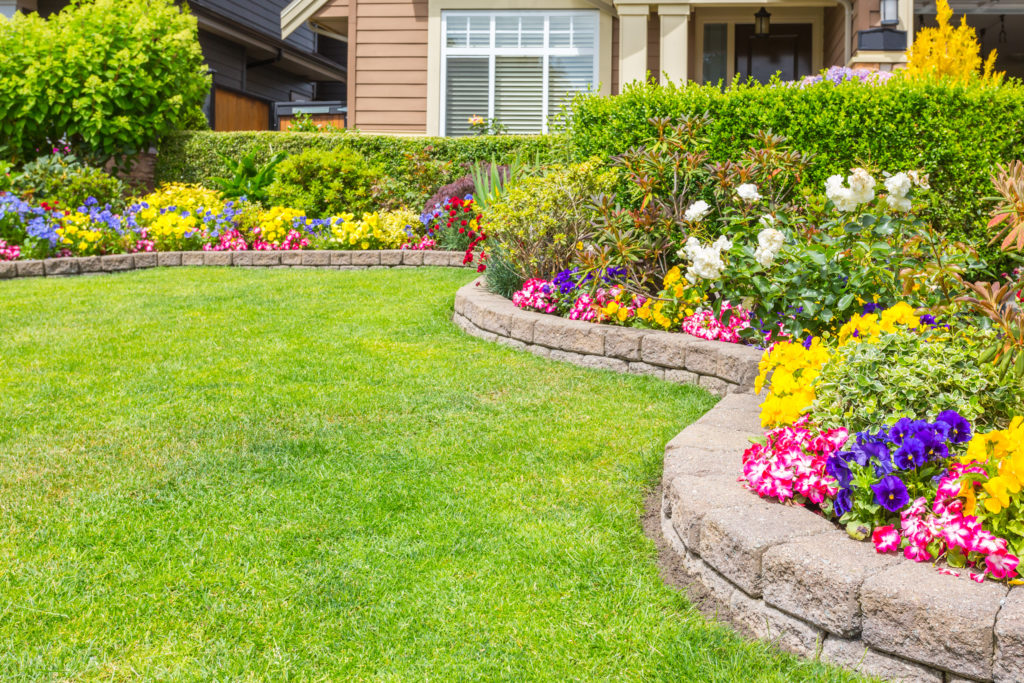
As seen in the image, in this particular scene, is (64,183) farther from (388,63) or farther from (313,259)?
(388,63)

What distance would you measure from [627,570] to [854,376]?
98 centimetres

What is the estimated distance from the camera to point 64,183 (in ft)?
33.6

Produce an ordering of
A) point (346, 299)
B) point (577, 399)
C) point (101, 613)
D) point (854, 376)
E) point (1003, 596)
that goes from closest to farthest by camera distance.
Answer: point (1003, 596)
point (101, 613)
point (854, 376)
point (577, 399)
point (346, 299)

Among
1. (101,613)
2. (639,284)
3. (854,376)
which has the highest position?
(639,284)

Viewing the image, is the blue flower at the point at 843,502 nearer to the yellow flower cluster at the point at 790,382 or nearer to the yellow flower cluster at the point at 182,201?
the yellow flower cluster at the point at 790,382

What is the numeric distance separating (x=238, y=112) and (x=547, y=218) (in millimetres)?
14343

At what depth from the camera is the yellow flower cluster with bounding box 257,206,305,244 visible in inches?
388

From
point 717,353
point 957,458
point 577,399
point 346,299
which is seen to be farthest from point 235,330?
point 957,458

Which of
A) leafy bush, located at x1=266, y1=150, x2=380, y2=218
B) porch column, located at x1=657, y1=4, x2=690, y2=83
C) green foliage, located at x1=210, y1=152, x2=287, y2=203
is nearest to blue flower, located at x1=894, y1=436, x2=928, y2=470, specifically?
leafy bush, located at x1=266, y1=150, x2=380, y2=218

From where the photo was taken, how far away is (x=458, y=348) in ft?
18.7

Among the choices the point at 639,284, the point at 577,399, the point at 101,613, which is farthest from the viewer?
the point at 639,284

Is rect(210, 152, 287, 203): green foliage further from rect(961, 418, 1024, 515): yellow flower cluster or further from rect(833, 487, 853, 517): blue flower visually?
rect(961, 418, 1024, 515): yellow flower cluster

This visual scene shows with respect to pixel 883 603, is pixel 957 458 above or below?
above

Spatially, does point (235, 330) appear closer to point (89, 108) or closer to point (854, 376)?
point (854, 376)
